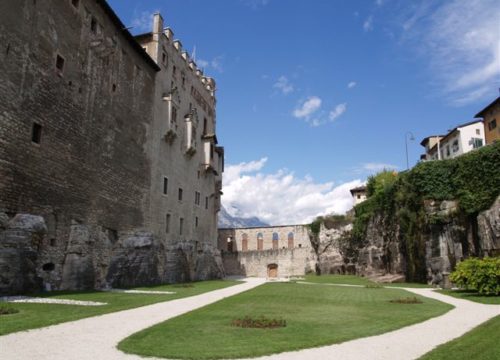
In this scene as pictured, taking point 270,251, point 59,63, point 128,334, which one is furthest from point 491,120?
point 128,334

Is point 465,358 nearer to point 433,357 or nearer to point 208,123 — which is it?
point 433,357

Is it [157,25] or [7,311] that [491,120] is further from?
[7,311]

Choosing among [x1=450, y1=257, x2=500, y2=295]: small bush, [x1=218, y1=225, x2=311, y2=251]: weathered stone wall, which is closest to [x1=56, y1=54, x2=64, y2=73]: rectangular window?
[x1=450, y1=257, x2=500, y2=295]: small bush

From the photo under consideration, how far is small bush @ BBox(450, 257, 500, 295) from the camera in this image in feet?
60.8

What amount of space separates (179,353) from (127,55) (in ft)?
86.2

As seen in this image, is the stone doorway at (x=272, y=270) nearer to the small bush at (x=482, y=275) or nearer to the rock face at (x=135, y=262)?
the rock face at (x=135, y=262)

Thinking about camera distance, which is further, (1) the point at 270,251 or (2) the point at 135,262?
(1) the point at 270,251

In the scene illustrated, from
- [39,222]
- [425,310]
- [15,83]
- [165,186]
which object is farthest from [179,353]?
[165,186]

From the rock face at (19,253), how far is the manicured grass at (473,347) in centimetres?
1653

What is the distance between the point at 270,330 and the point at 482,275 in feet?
43.6

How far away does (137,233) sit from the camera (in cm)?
3030

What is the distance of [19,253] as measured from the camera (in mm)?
18219

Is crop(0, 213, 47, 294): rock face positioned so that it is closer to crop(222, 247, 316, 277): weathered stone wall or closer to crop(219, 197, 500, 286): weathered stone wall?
crop(219, 197, 500, 286): weathered stone wall

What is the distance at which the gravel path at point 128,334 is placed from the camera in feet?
25.3
